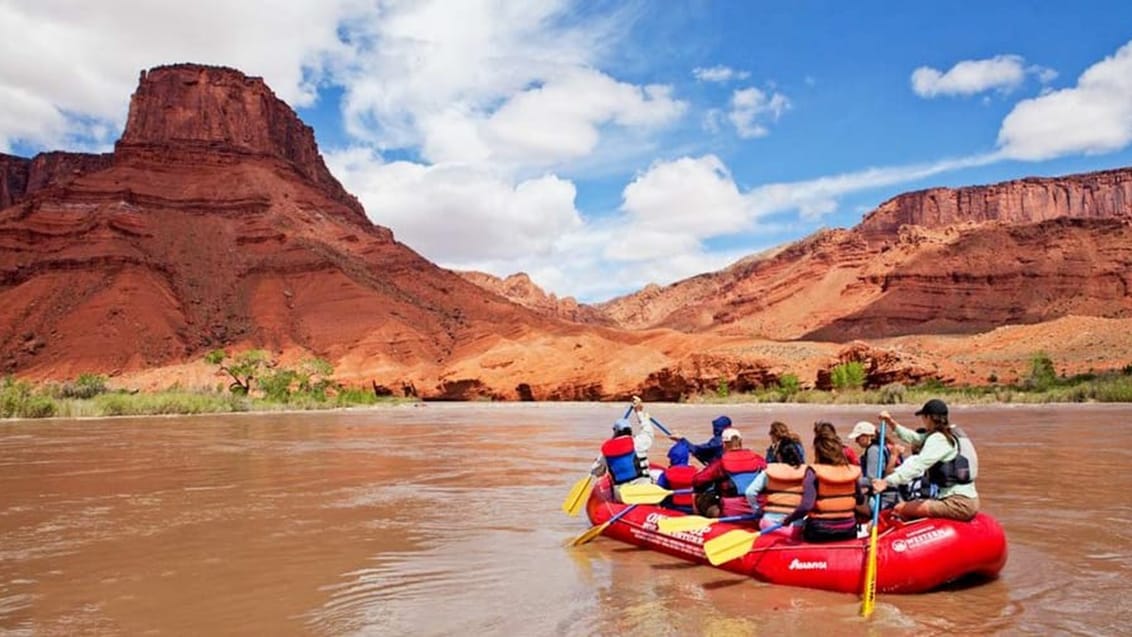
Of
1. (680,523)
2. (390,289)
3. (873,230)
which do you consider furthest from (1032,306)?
(680,523)

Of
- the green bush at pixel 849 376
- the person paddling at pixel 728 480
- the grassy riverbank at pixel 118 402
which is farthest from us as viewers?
the green bush at pixel 849 376

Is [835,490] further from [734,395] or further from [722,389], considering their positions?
[734,395]

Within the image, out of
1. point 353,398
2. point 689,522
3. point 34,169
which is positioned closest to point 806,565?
point 689,522

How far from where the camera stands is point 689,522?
8773 mm

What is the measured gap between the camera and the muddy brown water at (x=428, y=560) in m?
6.52

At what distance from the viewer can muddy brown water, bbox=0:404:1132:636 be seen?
21.4ft

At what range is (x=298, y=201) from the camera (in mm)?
92625

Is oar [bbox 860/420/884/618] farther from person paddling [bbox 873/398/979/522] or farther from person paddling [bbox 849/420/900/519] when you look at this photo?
person paddling [bbox 849/420/900/519]

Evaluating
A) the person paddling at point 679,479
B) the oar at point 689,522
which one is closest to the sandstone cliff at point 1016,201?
the person paddling at point 679,479

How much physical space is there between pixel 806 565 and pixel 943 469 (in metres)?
1.52

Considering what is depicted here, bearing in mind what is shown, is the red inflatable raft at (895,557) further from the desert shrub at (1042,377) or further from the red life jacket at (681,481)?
the desert shrub at (1042,377)

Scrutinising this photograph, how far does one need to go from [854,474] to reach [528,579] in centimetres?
318

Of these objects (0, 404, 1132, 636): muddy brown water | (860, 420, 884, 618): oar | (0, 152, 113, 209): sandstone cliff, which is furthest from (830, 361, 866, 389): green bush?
(0, 152, 113, 209): sandstone cliff

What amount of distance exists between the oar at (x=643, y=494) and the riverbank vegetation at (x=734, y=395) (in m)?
31.5
